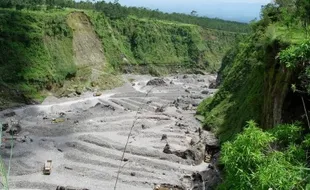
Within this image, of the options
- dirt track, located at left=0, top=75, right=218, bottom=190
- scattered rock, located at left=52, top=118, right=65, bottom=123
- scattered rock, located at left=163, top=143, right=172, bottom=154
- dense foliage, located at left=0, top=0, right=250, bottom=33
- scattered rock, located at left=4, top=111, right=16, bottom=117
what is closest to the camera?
dirt track, located at left=0, top=75, right=218, bottom=190

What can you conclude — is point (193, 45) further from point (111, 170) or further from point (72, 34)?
point (111, 170)

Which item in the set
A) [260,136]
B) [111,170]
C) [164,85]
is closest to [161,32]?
[164,85]

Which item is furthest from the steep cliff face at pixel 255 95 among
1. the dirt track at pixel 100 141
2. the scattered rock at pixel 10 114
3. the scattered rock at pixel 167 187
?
the scattered rock at pixel 10 114

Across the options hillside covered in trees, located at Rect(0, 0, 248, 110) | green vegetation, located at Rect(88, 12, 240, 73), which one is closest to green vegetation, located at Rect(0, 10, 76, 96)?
hillside covered in trees, located at Rect(0, 0, 248, 110)

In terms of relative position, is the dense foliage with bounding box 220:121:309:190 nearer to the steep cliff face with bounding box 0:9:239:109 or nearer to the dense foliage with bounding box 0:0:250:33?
the steep cliff face with bounding box 0:9:239:109

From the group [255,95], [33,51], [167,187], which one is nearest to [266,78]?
[255,95]
